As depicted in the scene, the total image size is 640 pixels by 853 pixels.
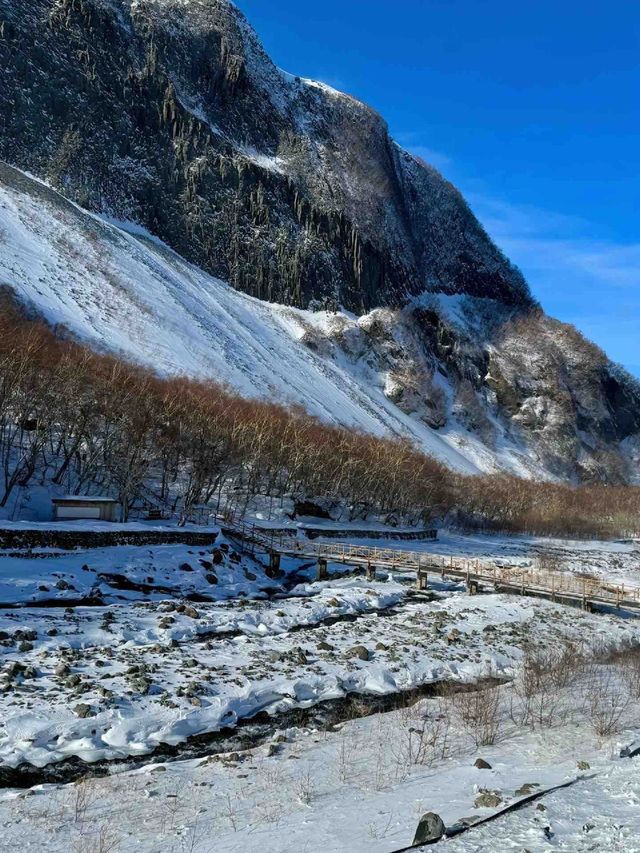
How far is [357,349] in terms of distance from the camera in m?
124

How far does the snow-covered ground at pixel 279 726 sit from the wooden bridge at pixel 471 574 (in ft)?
16.1

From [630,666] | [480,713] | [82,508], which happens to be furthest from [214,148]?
[480,713]

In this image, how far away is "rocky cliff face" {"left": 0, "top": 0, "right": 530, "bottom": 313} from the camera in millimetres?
103562

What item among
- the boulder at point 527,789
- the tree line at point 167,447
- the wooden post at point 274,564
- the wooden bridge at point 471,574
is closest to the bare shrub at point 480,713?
the boulder at point 527,789

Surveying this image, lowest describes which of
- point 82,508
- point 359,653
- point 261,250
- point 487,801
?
point 359,653

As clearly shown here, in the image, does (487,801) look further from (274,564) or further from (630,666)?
(274,564)

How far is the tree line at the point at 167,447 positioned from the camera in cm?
3809

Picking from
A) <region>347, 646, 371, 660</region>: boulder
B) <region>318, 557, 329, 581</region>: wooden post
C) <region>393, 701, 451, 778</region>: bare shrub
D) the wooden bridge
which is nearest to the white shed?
the wooden bridge

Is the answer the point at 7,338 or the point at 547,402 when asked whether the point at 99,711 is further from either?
the point at 547,402

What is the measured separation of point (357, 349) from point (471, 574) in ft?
298

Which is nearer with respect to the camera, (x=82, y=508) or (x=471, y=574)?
(x=82, y=508)

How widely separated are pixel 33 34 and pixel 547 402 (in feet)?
403

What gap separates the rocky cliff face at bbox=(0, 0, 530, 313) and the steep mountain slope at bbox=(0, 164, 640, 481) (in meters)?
7.15

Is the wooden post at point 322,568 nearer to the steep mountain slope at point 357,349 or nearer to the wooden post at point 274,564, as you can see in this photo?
the wooden post at point 274,564
